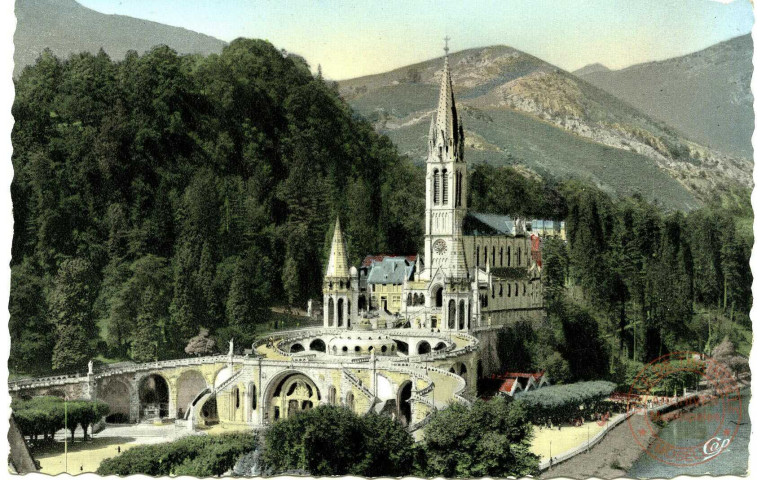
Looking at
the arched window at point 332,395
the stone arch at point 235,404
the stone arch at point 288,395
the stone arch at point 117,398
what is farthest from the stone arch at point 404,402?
the stone arch at point 117,398

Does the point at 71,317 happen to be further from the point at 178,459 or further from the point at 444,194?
the point at 444,194

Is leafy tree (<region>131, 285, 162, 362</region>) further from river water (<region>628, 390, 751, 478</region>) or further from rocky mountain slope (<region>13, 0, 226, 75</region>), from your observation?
river water (<region>628, 390, 751, 478</region>)

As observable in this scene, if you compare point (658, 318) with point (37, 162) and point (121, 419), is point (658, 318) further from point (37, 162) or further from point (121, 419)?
point (37, 162)

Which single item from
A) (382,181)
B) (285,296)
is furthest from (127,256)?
(382,181)

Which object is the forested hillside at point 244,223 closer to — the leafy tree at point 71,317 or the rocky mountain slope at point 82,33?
the leafy tree at point 71,317

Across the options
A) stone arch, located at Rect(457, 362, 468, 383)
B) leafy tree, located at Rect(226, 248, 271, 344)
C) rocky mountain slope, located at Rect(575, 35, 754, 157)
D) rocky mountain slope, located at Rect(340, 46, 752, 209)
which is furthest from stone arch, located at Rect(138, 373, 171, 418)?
rocky mountain slope, located at Rect(575, 35, 754, 157)

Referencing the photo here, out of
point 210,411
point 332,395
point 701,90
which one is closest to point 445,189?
point 701,90
